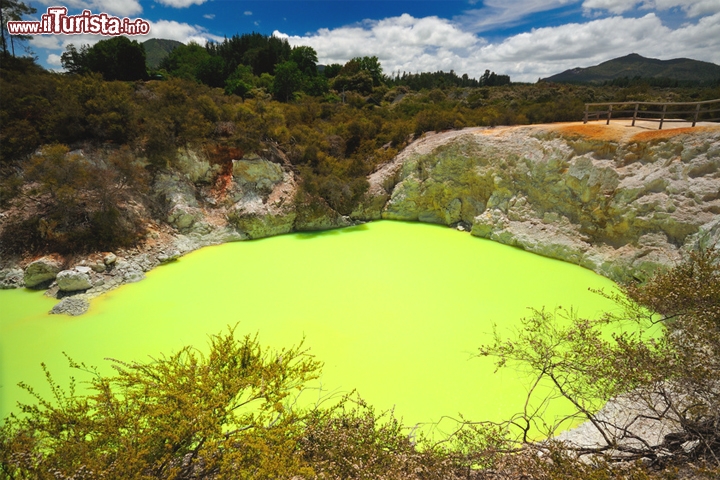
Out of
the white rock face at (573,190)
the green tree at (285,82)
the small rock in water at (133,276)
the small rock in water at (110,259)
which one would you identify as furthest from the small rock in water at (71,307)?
the green tree at (285,82)

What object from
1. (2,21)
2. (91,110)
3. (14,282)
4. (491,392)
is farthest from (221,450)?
(2,21)

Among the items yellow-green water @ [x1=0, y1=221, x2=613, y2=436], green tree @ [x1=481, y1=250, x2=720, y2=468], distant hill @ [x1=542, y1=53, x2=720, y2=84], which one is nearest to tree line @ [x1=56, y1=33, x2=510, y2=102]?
yellow-green water @ [x1=0, y1=221, x2=613, y2=436]

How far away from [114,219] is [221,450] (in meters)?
9.73

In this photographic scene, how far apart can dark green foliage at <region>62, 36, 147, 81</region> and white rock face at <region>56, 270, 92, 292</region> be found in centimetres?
2285

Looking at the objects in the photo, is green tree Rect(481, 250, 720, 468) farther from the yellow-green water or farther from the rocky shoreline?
the rocky shoreline

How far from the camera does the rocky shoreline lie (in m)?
9.61

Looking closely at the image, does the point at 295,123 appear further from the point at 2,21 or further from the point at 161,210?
the point at 2,21

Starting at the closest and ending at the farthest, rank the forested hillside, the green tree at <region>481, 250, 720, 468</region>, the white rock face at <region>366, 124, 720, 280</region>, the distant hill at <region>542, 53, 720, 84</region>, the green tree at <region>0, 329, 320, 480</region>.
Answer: the green tree at <region>0, 329, 320, 480</region> < the green tree at <region>481, 250, 720, 468</region> < the white rock face at <region>366, 124, 720, 280</region> < the forested hillside < the distant hill at <region>542, 53, 720, 84</region>

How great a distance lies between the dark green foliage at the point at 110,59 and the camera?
83.2ft

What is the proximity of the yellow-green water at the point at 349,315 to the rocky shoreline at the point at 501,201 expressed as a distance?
0.70 meters

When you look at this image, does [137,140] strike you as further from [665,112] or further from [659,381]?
[665,112]

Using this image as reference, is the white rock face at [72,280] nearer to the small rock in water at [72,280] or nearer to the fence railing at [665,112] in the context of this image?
the small rock in water at [72,280]

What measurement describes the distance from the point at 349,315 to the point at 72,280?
7.11 m

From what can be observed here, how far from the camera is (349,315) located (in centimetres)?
838
